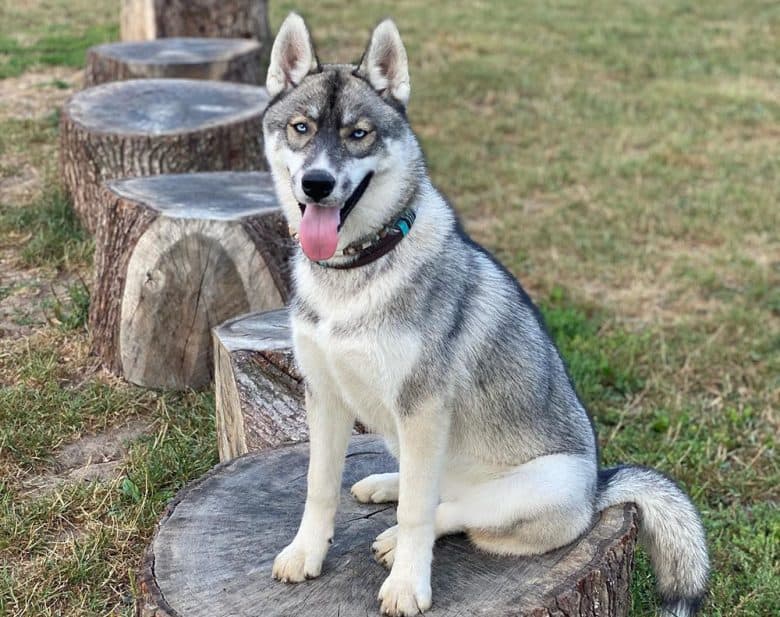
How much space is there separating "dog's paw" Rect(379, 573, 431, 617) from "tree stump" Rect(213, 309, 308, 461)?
137 cm

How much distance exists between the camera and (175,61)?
320 inches

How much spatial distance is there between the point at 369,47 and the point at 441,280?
72 centimetres

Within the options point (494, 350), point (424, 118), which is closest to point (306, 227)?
point (494, 350)

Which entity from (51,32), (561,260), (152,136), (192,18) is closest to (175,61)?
(192,18)

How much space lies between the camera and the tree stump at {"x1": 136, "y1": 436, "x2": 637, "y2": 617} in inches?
113

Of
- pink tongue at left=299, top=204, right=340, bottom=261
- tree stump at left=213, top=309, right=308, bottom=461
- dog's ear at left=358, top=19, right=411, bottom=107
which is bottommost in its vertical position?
tree stump at left=213, top=309, right=308, bottom=461

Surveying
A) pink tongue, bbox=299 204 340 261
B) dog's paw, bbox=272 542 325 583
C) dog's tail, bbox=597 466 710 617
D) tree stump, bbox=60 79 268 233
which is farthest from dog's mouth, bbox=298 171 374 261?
tree stump, bbox=60 79 268 233

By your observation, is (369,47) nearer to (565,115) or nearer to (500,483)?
(500,483)

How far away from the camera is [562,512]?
304cm

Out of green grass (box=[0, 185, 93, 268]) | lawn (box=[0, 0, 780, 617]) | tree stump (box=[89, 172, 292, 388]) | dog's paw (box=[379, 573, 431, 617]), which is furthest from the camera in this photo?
green grass (box=[0, 185, 93, 268])

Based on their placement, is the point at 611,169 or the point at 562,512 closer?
the point at 562,512

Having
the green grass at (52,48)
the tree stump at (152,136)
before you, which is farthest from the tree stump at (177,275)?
the green grass at (52,48)

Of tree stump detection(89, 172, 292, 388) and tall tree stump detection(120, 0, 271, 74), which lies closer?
tree stump detection(89, 172, 292, 388)

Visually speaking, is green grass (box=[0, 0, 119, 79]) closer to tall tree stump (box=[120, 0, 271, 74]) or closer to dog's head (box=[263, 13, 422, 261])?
tall tree stump (box=[120, 0, 271, 74])
